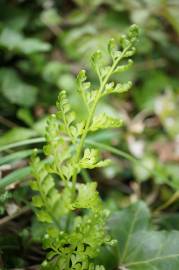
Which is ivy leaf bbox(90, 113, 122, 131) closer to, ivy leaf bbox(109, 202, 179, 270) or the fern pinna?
the fern pinna

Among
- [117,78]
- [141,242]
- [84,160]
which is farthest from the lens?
[117,78]

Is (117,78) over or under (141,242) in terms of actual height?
over

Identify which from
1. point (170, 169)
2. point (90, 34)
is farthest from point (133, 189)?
point (90, 34)

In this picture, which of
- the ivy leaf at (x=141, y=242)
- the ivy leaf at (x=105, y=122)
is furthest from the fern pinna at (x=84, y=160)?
the ivy leaf at (x=141, y=242)

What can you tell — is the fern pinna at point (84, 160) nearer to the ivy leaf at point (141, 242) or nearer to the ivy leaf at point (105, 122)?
the ivy leaf at point (105, 122)

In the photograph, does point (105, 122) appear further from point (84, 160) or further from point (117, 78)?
point (117, 78)

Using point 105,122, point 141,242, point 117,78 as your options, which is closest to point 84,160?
point 105,122
